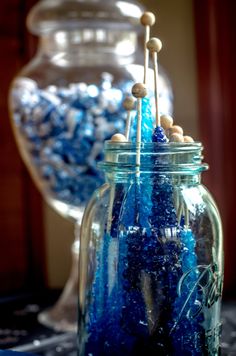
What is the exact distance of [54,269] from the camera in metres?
1.12

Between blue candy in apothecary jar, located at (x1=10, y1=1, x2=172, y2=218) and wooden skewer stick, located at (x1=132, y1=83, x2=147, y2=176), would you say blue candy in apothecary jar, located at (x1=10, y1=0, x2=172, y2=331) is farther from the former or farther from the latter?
wooden skewer stick, located at (x1=132, y1=83, x2=147, y2=176)

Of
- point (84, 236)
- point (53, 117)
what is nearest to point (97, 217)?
point (84, 236)

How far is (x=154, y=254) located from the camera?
0.48 meters

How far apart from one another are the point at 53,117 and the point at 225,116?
0.93ft

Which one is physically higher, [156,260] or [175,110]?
[175,110]

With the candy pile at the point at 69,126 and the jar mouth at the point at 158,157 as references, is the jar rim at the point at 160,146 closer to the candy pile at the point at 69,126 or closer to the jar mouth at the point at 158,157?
the jar mouth at the point at 158,157

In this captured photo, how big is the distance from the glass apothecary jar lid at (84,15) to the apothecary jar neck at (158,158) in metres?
0.41

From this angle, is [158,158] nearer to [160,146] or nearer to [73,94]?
[160,146]

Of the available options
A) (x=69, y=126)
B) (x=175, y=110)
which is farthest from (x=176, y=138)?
(x=175, y=110)

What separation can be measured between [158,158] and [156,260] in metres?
0.08

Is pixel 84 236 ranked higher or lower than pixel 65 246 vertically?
higher

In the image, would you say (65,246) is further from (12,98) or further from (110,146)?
(110,146)

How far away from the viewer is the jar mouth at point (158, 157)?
50 cm

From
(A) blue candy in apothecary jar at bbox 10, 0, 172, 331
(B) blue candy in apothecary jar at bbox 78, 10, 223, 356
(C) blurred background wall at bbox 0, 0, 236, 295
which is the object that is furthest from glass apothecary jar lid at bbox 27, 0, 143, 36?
(B) blue candy in apothecary jar at bbox 78, 10, 223, 356
